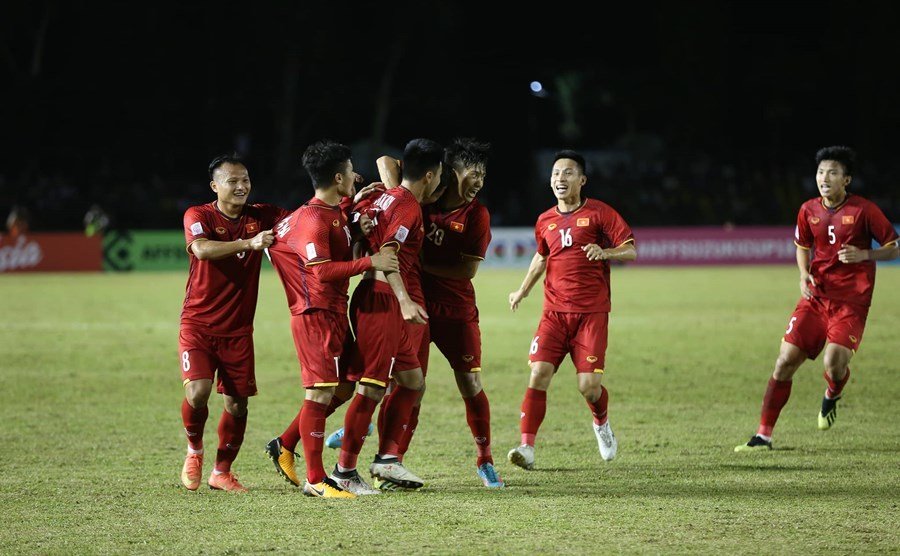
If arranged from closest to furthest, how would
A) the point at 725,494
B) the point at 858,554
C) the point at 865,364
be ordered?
the point at 858,554 → the point at 725,494 → the point at 865,364

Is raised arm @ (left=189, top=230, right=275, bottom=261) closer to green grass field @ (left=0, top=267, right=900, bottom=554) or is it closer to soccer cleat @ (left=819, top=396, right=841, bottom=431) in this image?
green grass field @ (left=0, top=267, right=900, bottom=554)

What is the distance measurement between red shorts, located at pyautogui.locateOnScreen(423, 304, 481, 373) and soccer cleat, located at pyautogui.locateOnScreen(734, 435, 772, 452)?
2.27m

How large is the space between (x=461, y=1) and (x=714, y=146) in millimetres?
11372

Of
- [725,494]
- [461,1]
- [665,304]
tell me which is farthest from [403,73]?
[725,494]

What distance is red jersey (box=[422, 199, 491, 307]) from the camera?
304 inches

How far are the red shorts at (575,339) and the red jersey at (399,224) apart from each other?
5.04 ft

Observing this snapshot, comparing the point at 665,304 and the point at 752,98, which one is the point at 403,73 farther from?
the point at 665,304

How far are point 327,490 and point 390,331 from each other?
1.01 metres

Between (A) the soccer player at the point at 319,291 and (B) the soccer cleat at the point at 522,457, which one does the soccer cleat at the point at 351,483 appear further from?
(B) the soccer cleat at the point at 522,457

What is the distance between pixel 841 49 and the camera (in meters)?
45.6

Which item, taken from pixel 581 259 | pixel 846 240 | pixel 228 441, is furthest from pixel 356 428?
pixel 846 240

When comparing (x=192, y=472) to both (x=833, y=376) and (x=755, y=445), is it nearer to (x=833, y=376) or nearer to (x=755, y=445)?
(x=755, y=445)

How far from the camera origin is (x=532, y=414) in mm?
8289

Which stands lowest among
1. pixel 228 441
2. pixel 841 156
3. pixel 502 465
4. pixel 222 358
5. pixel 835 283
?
pixel 502 465
